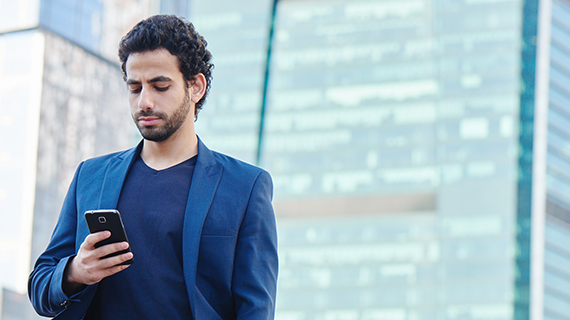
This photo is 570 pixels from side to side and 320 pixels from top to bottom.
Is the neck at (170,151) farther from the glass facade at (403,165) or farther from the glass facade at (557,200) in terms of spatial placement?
the glass facade at (557,200)

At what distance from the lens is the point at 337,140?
52.8 meters

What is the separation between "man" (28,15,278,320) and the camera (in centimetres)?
110

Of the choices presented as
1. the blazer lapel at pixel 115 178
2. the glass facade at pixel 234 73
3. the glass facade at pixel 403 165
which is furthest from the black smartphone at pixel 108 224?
the glass facade at pixel 234 73

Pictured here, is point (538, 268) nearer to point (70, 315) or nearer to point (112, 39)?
point (112, 39)

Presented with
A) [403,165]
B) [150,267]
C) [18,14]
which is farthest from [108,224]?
[403,165]

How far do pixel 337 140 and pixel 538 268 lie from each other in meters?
15.6

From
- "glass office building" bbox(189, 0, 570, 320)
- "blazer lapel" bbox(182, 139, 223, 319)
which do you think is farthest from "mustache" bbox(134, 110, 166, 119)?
"glass office building" bbox(189, 0, 570, 320)

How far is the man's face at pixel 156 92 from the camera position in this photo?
1123 mm

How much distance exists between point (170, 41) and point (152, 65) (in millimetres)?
49

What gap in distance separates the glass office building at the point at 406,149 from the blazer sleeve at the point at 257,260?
145 feet

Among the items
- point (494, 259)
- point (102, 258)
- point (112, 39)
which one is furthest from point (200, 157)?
point (494, 259)

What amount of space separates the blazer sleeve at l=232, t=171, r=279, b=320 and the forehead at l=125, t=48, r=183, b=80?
0.70 ft

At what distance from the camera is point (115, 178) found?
45.8 inches

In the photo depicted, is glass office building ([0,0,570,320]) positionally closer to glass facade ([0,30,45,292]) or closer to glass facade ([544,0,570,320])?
glass facade ([544,0,570,320])
